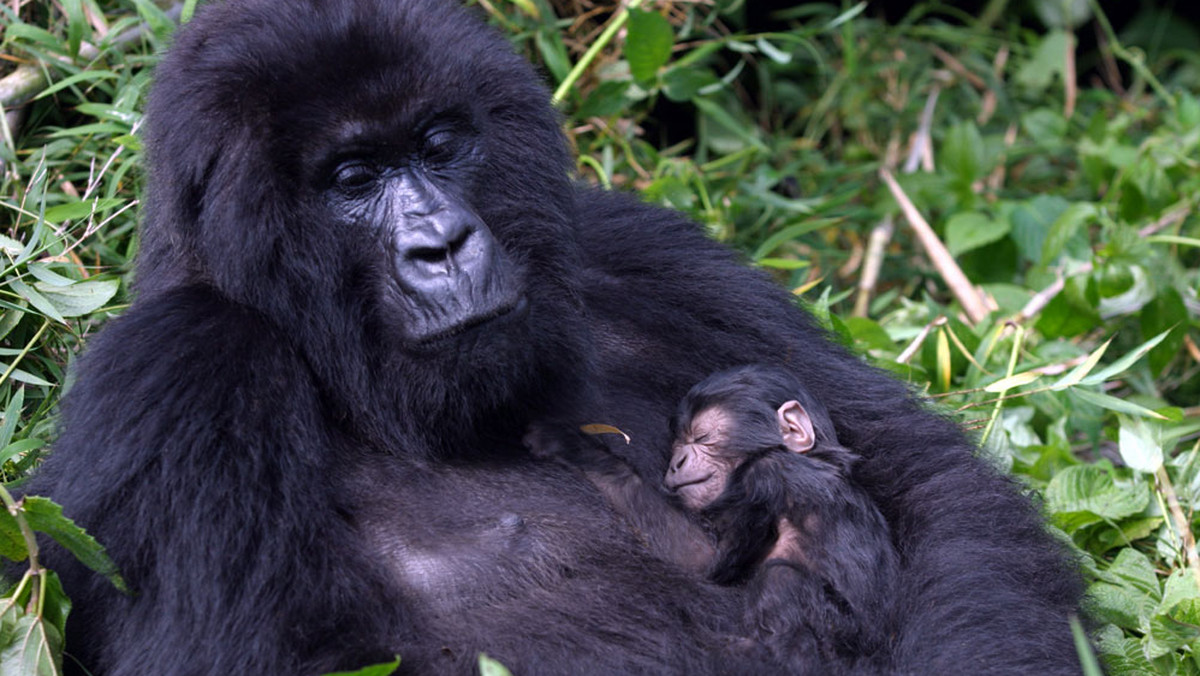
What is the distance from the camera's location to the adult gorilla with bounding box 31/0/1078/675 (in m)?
2.55

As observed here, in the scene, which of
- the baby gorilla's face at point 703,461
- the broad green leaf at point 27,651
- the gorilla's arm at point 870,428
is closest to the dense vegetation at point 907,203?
the broad green leaf at point 27,651

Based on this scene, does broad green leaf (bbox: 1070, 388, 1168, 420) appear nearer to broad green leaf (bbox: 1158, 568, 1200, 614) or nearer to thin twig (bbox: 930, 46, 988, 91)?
broad green leaf (bbox: 1158, 568, 1200, 614)

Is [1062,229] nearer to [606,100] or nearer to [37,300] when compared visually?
[606,100]

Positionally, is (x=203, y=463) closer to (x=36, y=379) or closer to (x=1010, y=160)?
(x=36, y=379)

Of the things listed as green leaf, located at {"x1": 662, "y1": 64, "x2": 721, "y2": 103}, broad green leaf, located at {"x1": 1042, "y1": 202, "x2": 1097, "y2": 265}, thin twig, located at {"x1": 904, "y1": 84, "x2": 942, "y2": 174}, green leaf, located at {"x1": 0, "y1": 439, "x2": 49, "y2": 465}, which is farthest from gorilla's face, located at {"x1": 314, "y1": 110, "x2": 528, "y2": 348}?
thin twig, located at {"x1": 904, "y1": 84, "x2": 942, "y2": 174}

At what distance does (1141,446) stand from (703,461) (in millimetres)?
1423

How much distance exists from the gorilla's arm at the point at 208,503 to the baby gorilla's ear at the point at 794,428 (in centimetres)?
100

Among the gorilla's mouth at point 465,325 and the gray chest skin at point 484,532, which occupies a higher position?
the gorilla's mouth at point 465,325

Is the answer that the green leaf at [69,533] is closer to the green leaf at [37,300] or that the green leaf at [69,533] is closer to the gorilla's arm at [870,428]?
the green leaf at [37,300]

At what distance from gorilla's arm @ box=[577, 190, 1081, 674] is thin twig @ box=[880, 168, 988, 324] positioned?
1.59 metres

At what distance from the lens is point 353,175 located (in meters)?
2.82

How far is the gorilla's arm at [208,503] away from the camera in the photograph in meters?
2.49

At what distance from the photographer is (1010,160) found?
652cm

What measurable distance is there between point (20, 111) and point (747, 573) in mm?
2662
